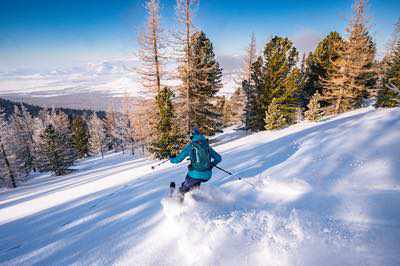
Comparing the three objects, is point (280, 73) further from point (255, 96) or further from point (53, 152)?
point (53, 152)

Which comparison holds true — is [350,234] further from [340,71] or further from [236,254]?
[340,71]

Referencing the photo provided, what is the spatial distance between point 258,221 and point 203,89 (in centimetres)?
1731

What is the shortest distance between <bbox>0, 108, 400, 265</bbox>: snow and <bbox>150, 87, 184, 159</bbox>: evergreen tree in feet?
30.2

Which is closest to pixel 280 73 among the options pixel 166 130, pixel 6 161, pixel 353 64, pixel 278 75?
pixel 278 75

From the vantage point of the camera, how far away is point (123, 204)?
5289mm

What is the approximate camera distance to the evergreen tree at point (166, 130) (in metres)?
15.0

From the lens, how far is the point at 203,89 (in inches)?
764

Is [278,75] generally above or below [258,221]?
above

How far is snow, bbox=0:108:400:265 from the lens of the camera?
8.40 feet

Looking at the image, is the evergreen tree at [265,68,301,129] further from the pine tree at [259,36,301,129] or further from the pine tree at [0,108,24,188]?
the pine tree at [0,108,24,188]

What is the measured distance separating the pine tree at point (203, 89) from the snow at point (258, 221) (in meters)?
13.0

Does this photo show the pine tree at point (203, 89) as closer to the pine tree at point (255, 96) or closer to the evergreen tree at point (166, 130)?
the evergreen tree at point (166, 130)

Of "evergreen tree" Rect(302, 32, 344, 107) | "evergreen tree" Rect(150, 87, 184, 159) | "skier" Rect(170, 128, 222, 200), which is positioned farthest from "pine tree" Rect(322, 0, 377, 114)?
"skier" Rect(170, 128, 222, 200)

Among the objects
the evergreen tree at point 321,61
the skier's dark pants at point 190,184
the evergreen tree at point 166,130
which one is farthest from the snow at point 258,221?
the evergreen tree at point 321,61
